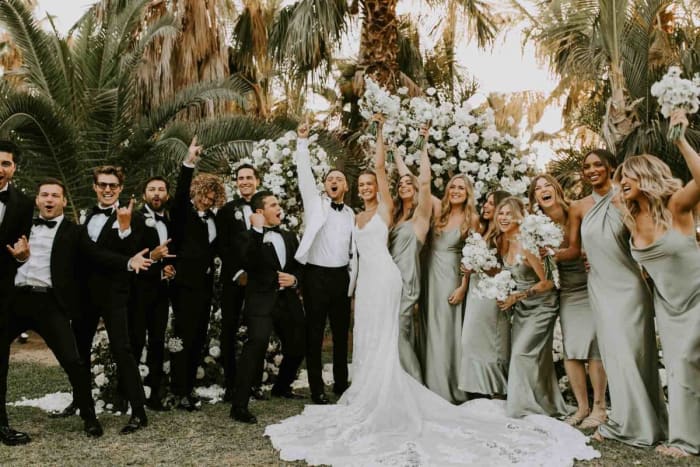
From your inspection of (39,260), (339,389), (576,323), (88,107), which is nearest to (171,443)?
(39,260)

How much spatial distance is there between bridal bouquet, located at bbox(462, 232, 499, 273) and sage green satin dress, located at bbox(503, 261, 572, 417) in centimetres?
34

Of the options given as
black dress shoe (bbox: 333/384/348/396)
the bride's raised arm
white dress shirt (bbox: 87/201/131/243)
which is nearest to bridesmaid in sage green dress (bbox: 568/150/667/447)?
the bride's raised arm

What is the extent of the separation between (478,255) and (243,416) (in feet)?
8.84

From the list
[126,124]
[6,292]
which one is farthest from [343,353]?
[126,124]

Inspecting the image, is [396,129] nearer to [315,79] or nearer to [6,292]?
[6,292]

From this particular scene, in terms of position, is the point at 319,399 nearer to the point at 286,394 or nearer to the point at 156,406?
the point at 286,394

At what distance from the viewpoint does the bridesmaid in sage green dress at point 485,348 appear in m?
6.40

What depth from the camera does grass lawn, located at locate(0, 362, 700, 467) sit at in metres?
4.86

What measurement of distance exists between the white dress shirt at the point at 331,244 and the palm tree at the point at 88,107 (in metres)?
3.85

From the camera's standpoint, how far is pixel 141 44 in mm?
10391

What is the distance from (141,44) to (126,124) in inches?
52.8

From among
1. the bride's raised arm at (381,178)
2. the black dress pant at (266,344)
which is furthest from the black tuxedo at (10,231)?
the bride's raised arm at (381,178)

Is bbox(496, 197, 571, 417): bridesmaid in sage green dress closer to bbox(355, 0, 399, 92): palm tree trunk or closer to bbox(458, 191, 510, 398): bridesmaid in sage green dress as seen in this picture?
bbox(458, 191, 510, 398): bridesmaid in sage green dress

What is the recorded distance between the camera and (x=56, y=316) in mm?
5461
